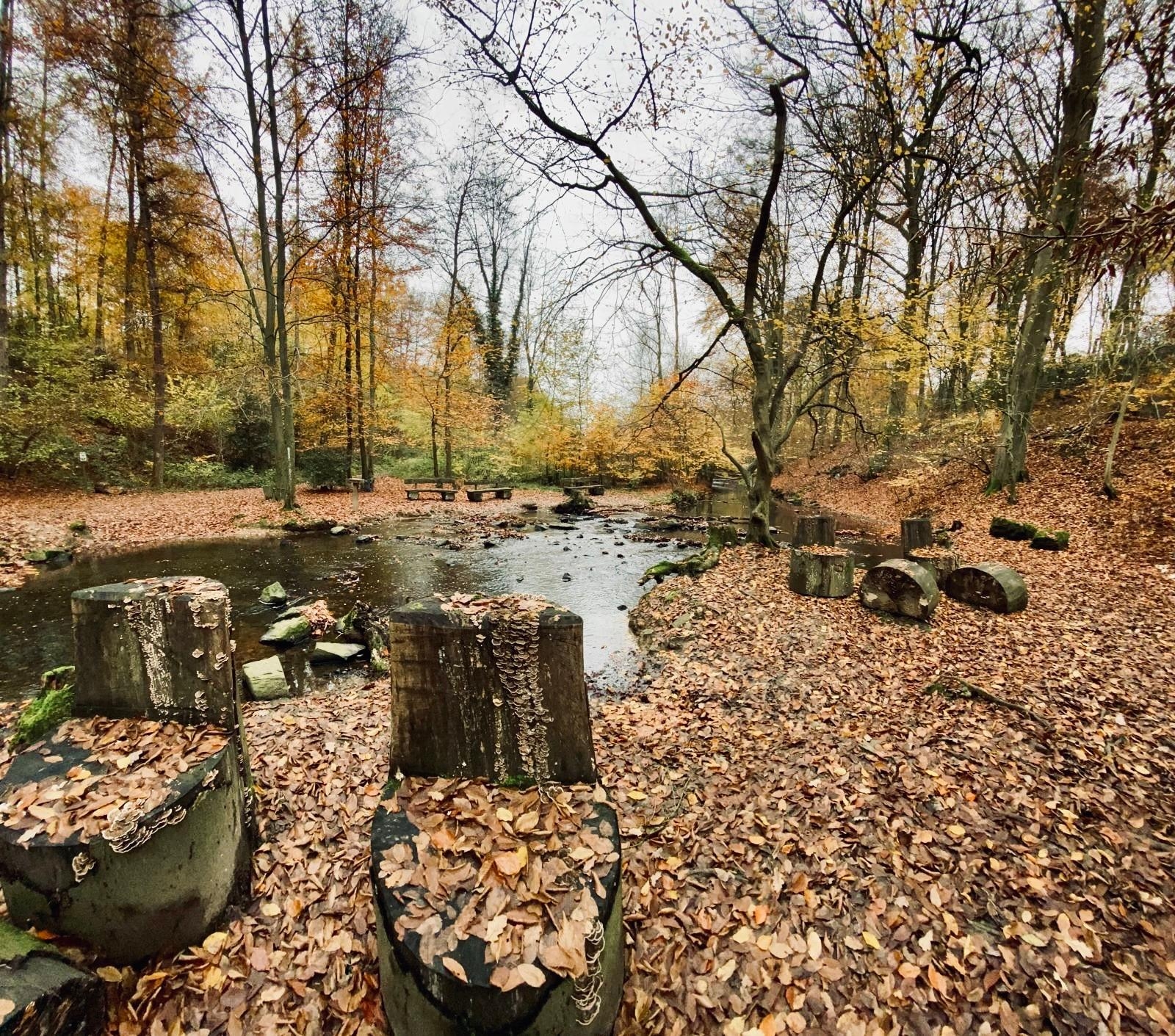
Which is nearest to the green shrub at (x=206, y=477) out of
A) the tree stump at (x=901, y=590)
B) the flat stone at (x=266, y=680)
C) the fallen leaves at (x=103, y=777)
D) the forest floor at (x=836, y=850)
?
the flat stone at (x=266, y=680)

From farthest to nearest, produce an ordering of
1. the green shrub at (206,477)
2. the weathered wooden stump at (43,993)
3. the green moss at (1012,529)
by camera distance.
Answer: the green shrub at (206,477), the green moss at (1012,529), the weathered wooden stump at (43,993)

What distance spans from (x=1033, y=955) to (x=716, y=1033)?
1.50 metres

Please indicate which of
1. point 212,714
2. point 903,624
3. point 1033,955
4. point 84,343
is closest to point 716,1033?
point 1033,955

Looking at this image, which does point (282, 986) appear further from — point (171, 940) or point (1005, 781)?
point (1005, 781)

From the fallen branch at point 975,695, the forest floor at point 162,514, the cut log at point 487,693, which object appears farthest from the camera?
the forest floor at point 162,514

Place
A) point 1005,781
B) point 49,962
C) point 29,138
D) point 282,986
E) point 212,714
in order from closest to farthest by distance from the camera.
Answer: point 49,962 < point 282,986 < point 212,714 < point 1005,781 < point 29,138

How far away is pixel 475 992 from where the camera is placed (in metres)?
1.77

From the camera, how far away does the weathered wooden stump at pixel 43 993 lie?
1680mm

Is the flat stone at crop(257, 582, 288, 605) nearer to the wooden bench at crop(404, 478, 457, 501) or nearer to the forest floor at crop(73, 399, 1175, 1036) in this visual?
the forest floor at crop(73, 399, 1175, 1036)

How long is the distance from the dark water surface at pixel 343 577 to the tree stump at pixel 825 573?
106 inches

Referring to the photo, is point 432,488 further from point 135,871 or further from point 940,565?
point 135,871

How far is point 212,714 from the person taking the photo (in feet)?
9.06

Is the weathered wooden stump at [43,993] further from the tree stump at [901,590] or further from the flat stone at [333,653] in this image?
the tree stump at [901,590]

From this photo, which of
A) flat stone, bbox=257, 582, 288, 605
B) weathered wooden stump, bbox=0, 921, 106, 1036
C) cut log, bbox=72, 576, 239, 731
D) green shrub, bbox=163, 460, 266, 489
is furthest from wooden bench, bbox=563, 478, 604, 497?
weathered wooden stump, bbox=0, 921, 106, 1036
